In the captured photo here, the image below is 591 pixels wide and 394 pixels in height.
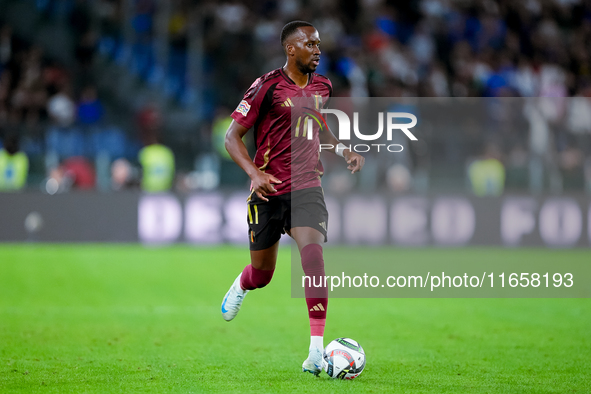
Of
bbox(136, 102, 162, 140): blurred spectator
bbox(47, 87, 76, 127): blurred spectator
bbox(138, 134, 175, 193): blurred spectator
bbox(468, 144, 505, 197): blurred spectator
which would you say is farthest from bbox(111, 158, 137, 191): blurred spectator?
bbox(468, 144, 505, 197): blurred spectator

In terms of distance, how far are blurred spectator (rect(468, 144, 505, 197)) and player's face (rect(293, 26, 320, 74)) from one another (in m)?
10.1

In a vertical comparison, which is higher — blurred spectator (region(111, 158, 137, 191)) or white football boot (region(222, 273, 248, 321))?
blurred spectator (region(111, 158, 137, 191))

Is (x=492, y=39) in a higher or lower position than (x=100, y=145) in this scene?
higher

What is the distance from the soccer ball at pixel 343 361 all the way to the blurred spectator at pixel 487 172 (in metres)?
10.3

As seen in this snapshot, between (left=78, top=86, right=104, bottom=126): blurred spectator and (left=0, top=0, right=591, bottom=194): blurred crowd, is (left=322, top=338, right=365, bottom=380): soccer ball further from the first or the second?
(left=78, top=86, right=104, bottom=126): blurred spectator

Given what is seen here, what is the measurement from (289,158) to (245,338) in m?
2.10

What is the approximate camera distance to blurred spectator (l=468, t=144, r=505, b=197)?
49.8ft

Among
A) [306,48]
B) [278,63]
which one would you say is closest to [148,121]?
[278,63]

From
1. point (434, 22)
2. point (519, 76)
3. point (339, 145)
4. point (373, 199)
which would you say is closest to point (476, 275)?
point (373, 199)

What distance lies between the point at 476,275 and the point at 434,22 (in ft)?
36.1

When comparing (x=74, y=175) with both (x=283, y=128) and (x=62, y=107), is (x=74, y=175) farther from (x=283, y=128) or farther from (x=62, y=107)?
(x=283, y=128)

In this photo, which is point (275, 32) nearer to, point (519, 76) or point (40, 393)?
point (519, 76)

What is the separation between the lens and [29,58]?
57.6 feet

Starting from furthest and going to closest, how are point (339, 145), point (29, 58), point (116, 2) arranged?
point (116, 2) < point (29, 58) < point (339, 145)
